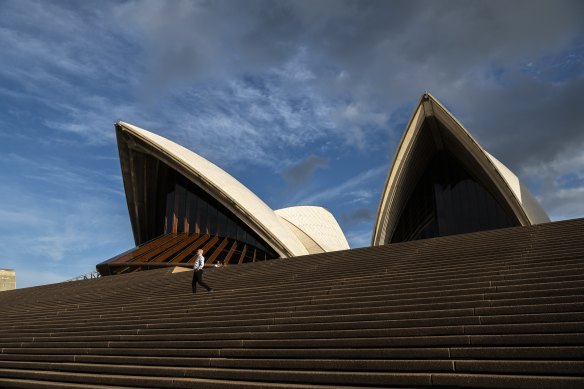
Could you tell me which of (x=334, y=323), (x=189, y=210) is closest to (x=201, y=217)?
(x=189, y=210)

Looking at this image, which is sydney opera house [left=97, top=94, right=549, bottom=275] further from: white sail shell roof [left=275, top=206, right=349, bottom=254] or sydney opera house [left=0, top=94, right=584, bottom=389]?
sydney opera house [left=0, top=94, right=584, bottom=389]

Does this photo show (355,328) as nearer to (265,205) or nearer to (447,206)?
(447,206)

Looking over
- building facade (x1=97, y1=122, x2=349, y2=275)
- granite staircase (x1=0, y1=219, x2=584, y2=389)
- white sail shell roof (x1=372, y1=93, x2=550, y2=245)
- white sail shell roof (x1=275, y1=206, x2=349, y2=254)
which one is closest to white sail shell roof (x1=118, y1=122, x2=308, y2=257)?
building facade (x1=97, y1=122, x2=349, y2=275)

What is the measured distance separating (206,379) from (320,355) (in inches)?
43.0

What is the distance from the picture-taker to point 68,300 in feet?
36.6

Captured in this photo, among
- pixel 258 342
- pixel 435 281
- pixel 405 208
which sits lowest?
pixel 258 342

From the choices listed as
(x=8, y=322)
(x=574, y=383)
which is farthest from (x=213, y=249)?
(x=574, y=383)

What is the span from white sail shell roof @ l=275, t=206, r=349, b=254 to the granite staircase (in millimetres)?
17303

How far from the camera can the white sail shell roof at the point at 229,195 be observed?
70.0 ft

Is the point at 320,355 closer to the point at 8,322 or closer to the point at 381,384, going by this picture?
the point at 381,384

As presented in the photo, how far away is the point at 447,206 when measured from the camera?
20.6 m

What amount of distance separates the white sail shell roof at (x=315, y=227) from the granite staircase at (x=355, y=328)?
56.8 ft

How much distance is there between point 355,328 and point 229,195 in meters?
16.9

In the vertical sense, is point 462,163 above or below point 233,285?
above
